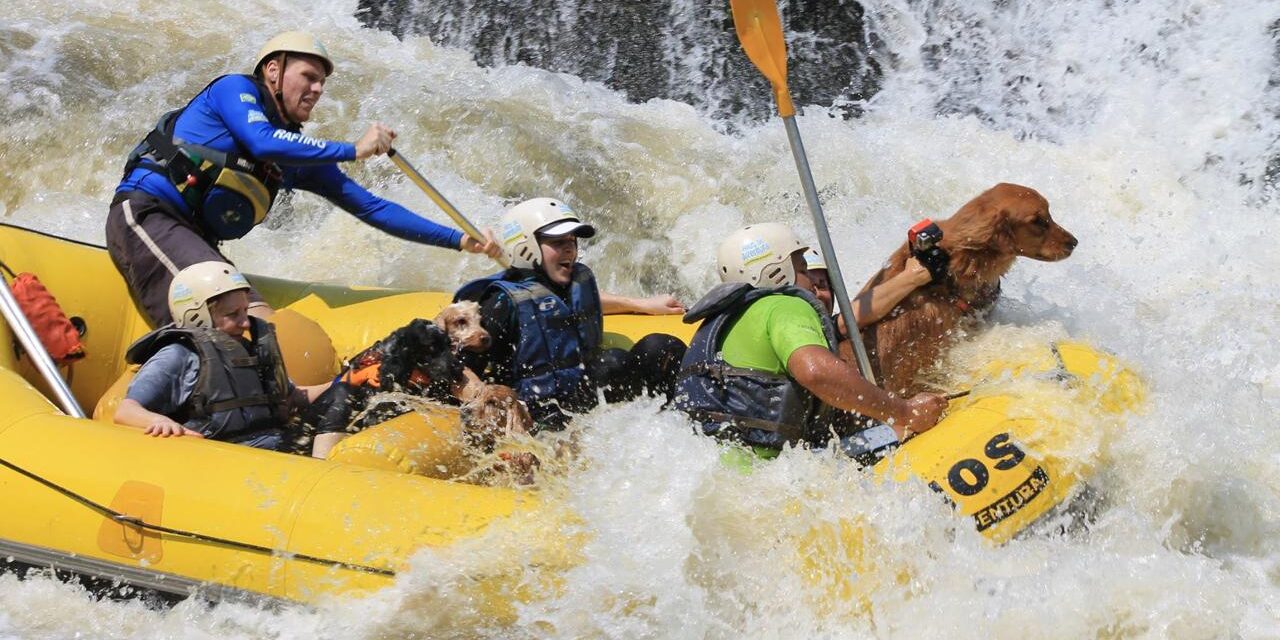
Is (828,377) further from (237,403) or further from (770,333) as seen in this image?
(237,403)

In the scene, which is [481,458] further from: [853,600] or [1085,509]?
[1085,509]

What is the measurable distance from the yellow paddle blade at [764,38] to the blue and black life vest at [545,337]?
37.3 inches

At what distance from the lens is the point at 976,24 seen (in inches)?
357

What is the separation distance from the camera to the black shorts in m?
4.93

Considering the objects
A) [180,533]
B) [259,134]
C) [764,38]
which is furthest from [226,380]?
[764,38]

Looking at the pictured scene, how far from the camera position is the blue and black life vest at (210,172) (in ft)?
16.6

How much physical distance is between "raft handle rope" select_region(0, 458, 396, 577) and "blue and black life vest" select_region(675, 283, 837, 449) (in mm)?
1057

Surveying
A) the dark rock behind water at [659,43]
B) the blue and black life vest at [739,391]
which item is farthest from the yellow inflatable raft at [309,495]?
the dark rock behind water at [659,43]

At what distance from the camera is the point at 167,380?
4.25 metres

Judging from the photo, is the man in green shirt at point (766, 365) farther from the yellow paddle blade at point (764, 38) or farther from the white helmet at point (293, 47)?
the white helmet at point (293, 47)

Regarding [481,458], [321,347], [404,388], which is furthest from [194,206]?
[481,458]

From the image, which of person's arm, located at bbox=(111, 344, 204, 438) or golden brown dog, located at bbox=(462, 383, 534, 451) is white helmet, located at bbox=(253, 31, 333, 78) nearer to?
person's arm, located at bbox=(111, 344, 204, 438)

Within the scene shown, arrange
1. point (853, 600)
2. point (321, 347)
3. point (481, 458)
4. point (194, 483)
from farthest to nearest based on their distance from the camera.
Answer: point (321, 347) < point (481, 458) < point (194, 483) < point (853, 600)

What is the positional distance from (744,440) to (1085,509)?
39.8 inches
